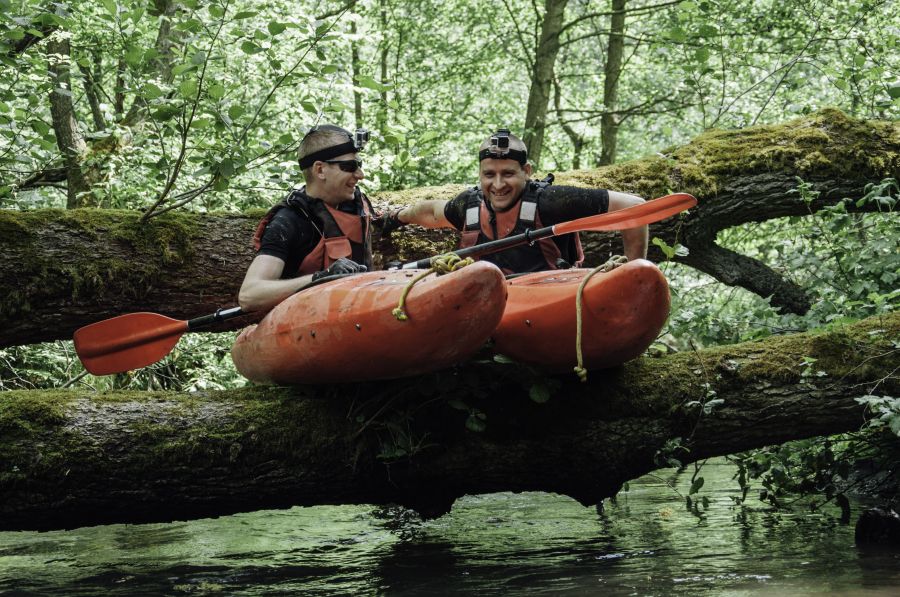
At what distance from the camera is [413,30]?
12.4 m

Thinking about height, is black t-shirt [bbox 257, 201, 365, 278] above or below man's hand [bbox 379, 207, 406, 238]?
below

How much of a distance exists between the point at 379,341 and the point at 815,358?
1900mm

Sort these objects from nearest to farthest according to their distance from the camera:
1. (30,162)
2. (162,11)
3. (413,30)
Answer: (30,162)
(162,11)
(413,30)

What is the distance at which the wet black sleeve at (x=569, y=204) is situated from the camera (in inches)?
159

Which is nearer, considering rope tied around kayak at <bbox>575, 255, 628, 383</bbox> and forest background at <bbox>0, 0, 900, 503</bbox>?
rope tied around kayak at <bbox>575, 255, 628, 383</bbox>

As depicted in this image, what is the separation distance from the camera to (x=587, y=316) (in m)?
3.21

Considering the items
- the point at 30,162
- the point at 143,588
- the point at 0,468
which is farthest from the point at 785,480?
the point at 30,162

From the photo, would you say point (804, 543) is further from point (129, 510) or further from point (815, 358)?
point (129, 510)

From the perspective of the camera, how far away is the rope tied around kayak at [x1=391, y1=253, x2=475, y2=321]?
309 cm

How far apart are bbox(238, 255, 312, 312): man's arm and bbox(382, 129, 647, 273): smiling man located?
921 millimetres

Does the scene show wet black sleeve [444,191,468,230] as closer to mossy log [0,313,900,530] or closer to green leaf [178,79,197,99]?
mossy log [0,313,900,530]

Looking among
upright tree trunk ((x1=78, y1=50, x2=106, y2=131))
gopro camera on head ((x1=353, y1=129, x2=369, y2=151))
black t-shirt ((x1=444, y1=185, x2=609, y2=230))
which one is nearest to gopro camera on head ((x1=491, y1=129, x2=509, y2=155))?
black t-shirt ((x1=444, y1=185, x2=609, y2=230))

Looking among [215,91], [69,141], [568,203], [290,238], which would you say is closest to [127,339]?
[290,238]

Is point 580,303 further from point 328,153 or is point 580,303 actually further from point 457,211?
point 328,153
